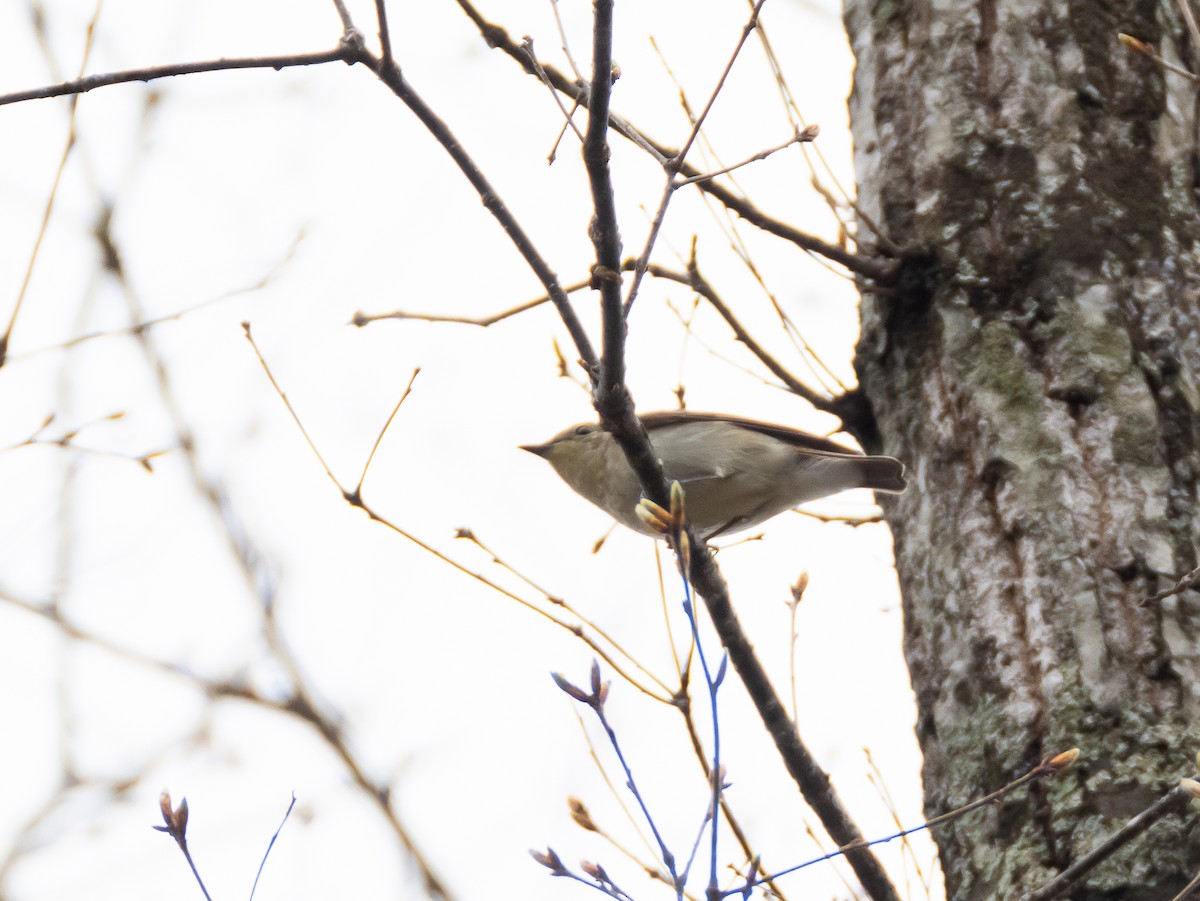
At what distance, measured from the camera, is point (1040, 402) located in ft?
9.82

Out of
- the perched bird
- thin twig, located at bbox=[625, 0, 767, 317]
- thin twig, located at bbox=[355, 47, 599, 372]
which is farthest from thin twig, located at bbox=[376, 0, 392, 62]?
the perched bird

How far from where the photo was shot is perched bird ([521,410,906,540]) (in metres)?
4.53

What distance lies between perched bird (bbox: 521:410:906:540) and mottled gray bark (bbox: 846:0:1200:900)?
1167 mm

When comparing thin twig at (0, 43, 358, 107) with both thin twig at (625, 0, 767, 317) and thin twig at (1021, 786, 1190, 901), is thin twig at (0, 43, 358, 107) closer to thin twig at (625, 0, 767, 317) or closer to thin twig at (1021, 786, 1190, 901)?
thin twig at (625, 0, 767, 317)

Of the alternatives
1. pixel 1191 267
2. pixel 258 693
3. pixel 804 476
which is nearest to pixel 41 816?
pixel 258 693

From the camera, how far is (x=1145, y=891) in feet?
7.82

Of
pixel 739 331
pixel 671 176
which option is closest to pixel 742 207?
pixel 739 331

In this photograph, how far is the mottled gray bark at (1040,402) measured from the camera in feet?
8.55

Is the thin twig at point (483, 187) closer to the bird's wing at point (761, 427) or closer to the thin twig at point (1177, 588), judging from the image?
the thin twig at point (1177, 588)

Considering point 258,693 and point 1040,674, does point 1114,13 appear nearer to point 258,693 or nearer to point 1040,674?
point 1040,674

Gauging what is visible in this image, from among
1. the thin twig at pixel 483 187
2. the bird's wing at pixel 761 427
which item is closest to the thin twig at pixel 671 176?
the thin twig at pixel 483 187

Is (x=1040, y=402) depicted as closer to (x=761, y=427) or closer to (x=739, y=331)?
(x=739, y=331)

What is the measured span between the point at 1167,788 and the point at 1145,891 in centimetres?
21

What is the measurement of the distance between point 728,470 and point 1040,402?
5.48 ft
